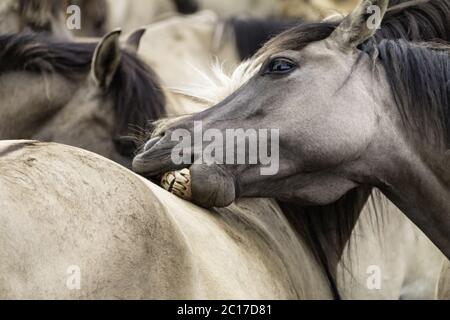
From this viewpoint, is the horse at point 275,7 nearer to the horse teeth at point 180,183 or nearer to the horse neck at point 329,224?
the horse neck at point 329,224

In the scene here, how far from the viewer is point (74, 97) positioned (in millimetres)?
5066

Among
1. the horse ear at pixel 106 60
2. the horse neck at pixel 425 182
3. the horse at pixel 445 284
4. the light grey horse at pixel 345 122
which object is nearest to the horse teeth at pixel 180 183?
the light grey horse at pixel 345 122

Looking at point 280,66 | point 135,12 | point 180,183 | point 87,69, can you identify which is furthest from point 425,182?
point 135,12

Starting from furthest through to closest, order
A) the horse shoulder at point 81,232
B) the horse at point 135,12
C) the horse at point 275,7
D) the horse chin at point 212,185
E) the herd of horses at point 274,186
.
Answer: the horse at point 275,7 → the horse at point 135,12 → the horse chin at point 212,185 → the herd of horses at point 274,186 → the horse shoulder at point 81,232

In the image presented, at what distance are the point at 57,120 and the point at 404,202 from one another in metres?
2.15

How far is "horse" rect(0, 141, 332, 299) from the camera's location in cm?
250

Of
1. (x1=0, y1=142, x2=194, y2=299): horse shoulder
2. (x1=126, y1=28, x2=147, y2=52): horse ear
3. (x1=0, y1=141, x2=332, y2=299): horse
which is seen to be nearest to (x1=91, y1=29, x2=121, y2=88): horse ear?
(x1=126, y1=28, x2=147, y2=52): horse ear

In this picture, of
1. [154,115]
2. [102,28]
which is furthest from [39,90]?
[102,28]

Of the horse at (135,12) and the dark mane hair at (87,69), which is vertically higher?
the dark mane hair at (87,69)

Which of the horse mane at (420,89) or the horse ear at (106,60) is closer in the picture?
the horse mane at (420,89)

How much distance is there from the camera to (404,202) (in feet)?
11.3

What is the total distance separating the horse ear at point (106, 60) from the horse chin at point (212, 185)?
6.04 feet

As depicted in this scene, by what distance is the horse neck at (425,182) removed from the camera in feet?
11.1

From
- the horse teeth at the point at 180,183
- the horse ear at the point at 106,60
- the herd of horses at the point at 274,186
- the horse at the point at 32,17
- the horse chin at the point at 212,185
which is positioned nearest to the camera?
the herd of horses at the point at 274,186
